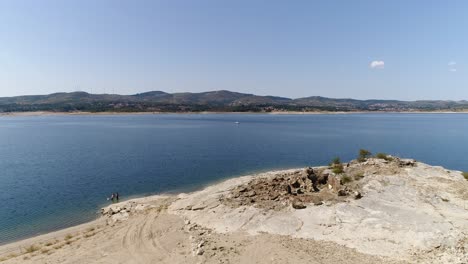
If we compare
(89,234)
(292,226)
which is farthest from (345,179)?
(89,234)

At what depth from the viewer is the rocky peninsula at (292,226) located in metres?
17.3

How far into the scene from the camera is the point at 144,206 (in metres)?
29.6

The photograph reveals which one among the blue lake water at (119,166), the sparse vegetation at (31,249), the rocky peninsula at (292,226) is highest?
the rocky peninsula at (292,226)

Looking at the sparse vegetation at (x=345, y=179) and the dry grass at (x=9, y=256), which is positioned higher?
the sparse vegetation at (x=345, y=179)

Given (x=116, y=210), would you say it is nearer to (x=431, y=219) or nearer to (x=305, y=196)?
(x=305, y=196)

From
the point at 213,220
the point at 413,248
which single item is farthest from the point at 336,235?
the point at 213,220

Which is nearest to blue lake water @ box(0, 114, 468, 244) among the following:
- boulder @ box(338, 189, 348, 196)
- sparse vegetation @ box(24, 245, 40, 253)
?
sparse vegetation @ box(24, 245, 40, 253)

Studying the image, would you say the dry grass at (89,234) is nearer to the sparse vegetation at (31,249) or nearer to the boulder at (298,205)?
the sparse vegetation at (31,249)

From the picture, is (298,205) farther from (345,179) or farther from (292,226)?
(345,179)

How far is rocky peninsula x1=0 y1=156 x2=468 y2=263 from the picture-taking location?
1728 centimetres

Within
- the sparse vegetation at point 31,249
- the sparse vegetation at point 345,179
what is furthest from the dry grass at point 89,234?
the sparse vegetation at point 345,179

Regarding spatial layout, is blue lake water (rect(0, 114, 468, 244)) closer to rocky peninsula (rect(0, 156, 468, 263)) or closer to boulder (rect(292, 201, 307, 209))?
rocky peninsula (rect(0, 156, 468, 263))

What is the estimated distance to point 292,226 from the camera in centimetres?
2072

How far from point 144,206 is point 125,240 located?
8780 mm
